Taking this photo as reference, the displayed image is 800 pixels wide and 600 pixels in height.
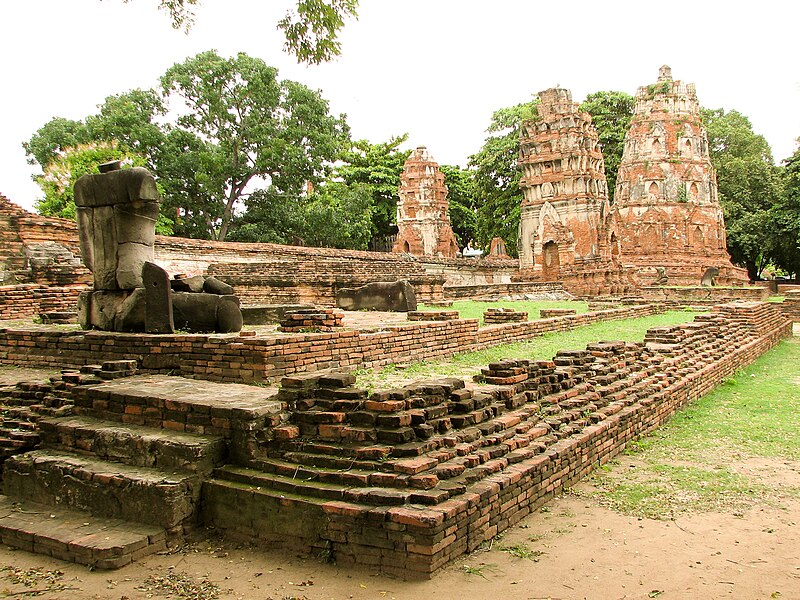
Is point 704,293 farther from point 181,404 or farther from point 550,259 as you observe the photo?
point 181,404

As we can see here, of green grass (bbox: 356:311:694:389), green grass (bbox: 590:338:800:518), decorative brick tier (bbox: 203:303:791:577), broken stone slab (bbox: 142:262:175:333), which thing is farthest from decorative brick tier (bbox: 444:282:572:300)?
decorative brick tier (bbox: 203:303:791:577)

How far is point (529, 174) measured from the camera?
92.1 feet

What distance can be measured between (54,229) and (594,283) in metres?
17.2

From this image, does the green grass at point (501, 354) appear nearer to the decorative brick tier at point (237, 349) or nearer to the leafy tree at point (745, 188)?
the decorative brick tier at point (237, 349)

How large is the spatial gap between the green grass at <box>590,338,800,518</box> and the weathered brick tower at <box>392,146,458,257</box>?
2529 cm

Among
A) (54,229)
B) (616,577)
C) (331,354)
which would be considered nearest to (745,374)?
(331,354)

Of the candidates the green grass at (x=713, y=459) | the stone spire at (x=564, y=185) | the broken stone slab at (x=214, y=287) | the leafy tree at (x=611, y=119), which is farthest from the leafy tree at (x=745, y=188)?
the broken stone slab at (x=214, y=287)

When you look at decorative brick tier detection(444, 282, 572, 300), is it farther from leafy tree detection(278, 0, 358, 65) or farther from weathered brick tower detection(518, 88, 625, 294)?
leafy tree detection(278, 0, 358, 65)

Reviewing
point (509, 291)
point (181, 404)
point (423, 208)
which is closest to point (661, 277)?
point (423, 208)

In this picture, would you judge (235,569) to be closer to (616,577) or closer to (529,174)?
(616,577)

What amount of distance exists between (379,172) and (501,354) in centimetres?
3080

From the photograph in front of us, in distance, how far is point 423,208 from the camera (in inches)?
1305

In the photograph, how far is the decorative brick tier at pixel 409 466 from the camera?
3.59 m

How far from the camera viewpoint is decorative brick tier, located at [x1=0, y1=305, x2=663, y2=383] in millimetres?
5738
